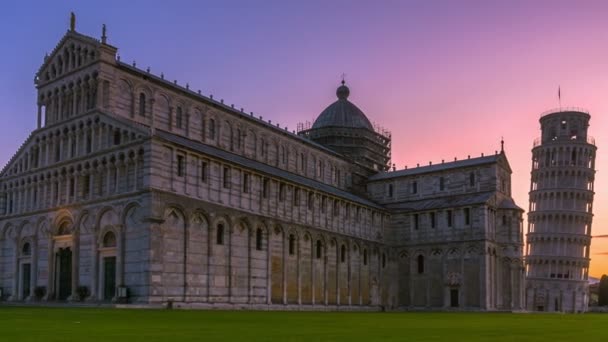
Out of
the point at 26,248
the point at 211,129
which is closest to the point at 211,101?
the point at 211,129

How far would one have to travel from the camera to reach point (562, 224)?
355 feet

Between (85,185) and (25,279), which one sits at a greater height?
(85,185)

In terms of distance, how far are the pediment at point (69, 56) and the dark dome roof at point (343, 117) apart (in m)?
40.4

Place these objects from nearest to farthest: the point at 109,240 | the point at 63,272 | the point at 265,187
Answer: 1. the point at 109,240
2. the point at 63,272
3. the point at 265,187

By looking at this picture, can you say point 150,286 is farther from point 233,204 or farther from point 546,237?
point 546,237

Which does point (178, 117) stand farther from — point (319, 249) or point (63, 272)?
point (319, 249)

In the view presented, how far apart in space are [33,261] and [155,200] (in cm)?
1544

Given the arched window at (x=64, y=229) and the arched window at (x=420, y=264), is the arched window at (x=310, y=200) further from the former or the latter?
the arched window at (x=64, y=229)

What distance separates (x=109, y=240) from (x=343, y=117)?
4745cm

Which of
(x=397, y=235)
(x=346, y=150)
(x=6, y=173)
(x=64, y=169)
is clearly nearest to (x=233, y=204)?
(x=64, y=169)

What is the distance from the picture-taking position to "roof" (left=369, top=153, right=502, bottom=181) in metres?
76.1

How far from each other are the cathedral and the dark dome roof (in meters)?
11.3

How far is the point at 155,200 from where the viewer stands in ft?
156

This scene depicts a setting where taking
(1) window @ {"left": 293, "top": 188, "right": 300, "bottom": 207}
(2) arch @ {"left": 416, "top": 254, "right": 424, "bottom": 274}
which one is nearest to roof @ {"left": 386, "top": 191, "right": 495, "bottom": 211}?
(2) arch @ {"left": 416, "top": 254, "right": 424, "bottom": 274}
